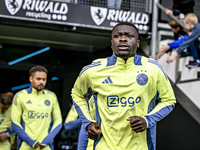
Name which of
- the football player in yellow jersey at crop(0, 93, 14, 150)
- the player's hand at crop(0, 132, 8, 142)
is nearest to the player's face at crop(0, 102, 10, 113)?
the football player in yellow jersey at crop(0, 93, 14, 150)

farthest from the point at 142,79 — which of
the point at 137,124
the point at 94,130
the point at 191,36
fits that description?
the point at 191,36

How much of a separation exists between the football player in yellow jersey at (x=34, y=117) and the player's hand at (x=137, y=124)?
3383mm

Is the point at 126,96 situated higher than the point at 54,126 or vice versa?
the point at 126,96

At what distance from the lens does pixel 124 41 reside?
3.12 metres

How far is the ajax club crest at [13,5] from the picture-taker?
282 inches

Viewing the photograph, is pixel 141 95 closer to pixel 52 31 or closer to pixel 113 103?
pixel 113 103

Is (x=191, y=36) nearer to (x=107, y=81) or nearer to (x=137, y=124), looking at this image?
(x=107, y=81)

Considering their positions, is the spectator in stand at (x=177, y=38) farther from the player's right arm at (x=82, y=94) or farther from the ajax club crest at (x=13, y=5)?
the player's right arm at (x=82, y=94)

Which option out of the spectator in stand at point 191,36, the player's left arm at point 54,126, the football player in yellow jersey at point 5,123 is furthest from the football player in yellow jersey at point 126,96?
the football player in yellow jersey at point 5,123

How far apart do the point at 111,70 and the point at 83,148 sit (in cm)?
146

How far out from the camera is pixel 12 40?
955cm

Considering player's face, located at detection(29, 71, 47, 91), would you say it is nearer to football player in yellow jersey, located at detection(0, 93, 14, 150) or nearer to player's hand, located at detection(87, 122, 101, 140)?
football player in yellow jersey, located at detection(0, 93, 14, 150)

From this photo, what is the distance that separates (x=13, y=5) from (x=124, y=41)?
474cm

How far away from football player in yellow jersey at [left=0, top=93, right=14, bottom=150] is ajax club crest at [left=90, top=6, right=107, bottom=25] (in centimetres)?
263
